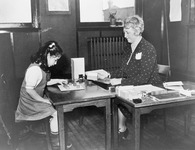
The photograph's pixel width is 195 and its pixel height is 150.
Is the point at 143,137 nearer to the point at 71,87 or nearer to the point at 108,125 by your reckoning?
the point at 108,125

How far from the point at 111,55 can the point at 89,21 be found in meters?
0.71

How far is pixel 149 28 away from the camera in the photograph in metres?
4.68

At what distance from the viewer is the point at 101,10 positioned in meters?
4.52

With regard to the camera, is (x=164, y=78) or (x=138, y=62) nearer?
(x=138, y=62)

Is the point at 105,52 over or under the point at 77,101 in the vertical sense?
over

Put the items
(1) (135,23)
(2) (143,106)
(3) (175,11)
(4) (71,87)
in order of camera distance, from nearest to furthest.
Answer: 1. (2) (143,106)
2. (4) (71,87)
3. (1) (135,23)
4. (3) (175,11)

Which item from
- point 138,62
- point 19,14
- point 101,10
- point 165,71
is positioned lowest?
point 165,71

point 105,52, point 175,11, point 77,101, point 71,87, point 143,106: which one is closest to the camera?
point 143,106

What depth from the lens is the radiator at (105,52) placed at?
4.37 meters

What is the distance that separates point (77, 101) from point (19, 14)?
238 cm

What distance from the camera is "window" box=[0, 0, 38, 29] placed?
3.78 meters

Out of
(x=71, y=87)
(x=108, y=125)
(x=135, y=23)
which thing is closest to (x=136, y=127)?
(x=108, y=125)

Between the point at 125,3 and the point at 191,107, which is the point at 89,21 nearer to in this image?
the point at 125,3

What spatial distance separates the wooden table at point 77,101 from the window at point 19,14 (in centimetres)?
186
